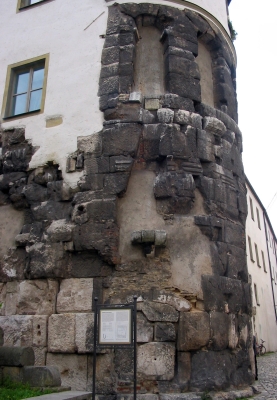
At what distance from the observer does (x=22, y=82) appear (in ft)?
30.0

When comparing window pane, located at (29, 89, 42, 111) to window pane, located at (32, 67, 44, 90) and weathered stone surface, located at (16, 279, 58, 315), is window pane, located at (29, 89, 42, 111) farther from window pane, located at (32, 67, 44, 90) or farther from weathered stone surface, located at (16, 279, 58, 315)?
weathered stone surface, located at (16, 279, 58, 315)

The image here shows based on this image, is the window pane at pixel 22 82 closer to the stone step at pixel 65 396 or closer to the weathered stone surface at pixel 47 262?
the weathered stone surface at pixel 47 262

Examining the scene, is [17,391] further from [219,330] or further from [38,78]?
[38,78]

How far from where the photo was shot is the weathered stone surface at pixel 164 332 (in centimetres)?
641

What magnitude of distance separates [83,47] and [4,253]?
4.18 m

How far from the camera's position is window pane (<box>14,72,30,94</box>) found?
29.7ft

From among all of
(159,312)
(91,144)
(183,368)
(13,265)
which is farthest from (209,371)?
(91,144)

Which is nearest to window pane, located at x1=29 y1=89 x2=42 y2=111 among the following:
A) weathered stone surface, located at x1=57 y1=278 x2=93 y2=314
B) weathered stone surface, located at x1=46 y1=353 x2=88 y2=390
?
weathered stone surface, located at x1=57 y1=278 x2=93 y2=314

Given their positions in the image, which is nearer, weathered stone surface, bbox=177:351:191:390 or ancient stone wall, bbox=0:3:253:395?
weathered stone surface, bbox=177:351:191:390

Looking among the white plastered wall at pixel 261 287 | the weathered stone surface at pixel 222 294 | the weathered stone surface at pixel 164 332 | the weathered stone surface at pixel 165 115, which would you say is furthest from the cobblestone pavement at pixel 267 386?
the white plastered wall at pixel 261 287

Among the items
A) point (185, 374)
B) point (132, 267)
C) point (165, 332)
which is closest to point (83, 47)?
point (132, 267)

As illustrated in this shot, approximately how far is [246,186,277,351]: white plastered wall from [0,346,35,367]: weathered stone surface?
13.6 meters

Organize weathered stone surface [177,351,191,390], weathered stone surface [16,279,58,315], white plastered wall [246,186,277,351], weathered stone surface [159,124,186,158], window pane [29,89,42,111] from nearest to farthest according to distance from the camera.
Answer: weathered stone surface [177,351,191,390], weathered stone surface [16,279,58,315], weathered stone surface [159,124,186,158], window pane [29,89,42,111], white plastered wall [246,186,277,351]

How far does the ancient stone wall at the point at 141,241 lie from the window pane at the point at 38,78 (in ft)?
3.90
